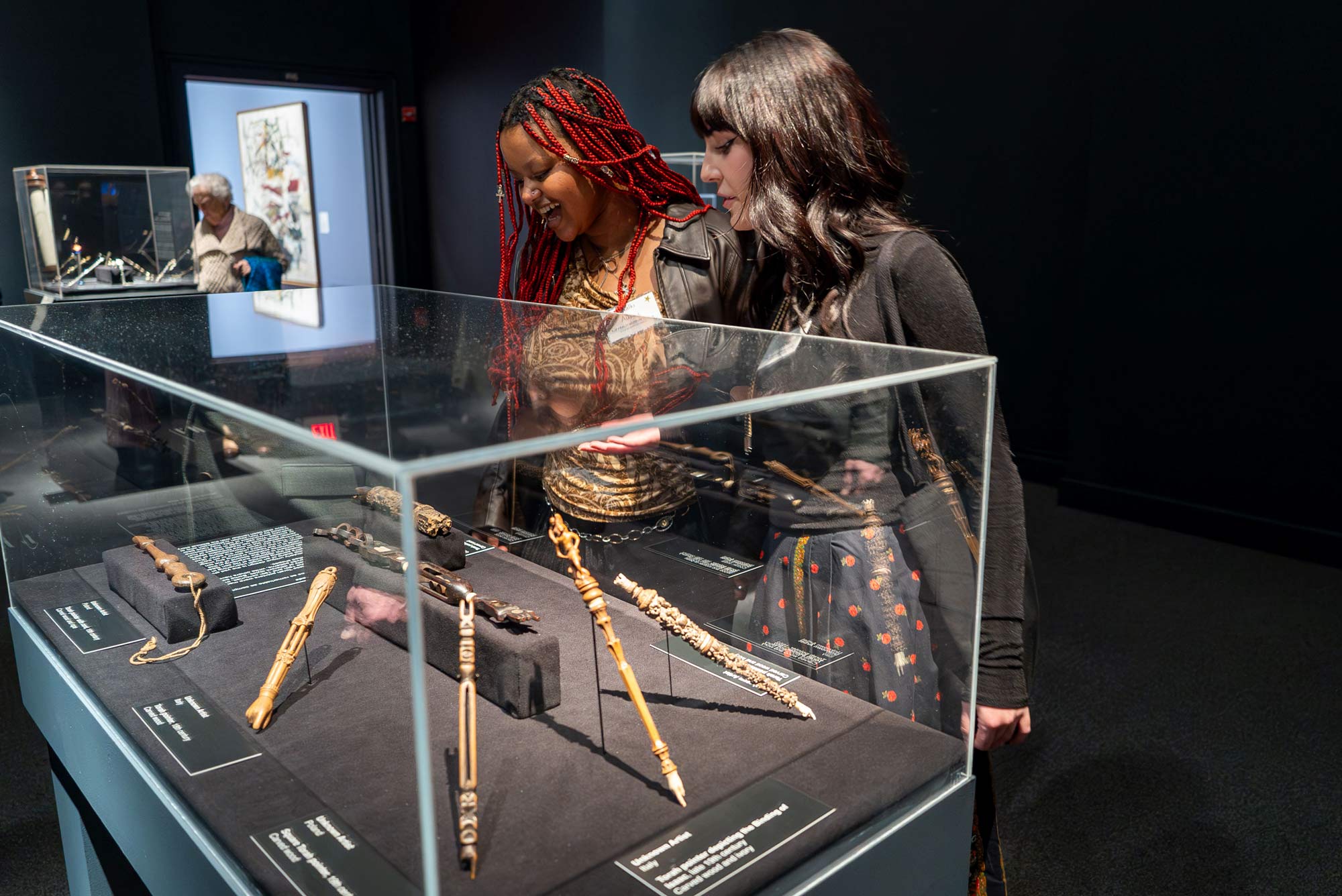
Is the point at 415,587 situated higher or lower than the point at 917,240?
lower

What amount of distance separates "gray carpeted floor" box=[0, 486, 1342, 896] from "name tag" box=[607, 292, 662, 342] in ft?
5.57

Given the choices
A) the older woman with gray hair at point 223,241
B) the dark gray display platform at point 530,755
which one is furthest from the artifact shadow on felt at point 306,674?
the older woman with gray hair at point 223,241

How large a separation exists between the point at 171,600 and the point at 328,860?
0.76m

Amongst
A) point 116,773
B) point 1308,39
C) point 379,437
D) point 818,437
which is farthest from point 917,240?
point 1308,39

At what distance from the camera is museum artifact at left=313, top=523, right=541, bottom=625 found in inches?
34.3

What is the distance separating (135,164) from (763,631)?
6992 mm

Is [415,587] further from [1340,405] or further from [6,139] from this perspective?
[6,139]

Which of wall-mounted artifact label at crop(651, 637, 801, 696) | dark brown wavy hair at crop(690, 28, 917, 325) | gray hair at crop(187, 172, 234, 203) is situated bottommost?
wall-mounted artifact label at crop(651, 637, 801, 696)

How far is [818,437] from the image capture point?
1.20m

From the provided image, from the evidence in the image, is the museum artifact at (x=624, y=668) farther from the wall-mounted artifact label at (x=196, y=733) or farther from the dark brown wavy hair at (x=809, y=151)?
the dark brown wavy hair at (x=809, y=151)

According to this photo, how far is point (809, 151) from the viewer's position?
4.89 ft

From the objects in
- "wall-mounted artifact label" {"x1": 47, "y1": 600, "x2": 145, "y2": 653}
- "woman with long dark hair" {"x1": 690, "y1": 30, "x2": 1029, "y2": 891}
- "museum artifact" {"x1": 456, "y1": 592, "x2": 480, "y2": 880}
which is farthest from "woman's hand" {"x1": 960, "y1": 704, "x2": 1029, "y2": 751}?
"wall-mounted artifact label" {"x1": 47, "y1": 600, "x2": 145, "y2": 653}

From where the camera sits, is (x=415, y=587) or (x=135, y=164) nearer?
(x=415, y=587)

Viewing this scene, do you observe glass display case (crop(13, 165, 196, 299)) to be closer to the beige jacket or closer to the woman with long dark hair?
the beige jacket
